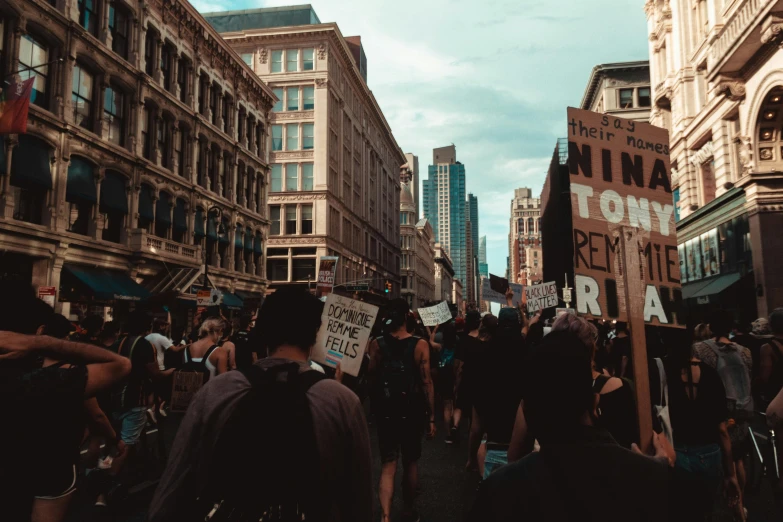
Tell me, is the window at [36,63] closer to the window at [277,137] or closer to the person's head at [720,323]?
the person's head at [720,323]

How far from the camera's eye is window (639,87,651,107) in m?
56.8

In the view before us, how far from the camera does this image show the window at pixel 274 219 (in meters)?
56.4

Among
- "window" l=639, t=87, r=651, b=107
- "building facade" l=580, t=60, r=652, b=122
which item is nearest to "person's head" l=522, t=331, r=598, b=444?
"building facade" l=580, t=60, r=652, b=122

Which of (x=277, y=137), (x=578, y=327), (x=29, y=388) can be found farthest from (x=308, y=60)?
(x=29, y=388)

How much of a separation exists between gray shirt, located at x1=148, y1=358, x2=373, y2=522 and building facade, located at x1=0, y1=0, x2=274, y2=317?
14593mm

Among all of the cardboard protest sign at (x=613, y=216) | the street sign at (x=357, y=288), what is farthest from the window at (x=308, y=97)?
the cardboard protest sign at (x=613, y=216)

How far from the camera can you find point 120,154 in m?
25.6

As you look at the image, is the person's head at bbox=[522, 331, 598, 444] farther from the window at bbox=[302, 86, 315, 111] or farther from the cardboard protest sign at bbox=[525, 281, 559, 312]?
the window at bbox=[302, 86, 315, 111]

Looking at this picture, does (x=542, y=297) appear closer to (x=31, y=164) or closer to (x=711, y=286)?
(x=711, y=286)

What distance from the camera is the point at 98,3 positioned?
81.0 feet

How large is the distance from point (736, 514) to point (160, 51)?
3104 cm

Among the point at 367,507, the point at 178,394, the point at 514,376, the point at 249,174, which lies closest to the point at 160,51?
the point at 249,174

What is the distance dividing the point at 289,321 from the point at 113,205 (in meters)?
25.4

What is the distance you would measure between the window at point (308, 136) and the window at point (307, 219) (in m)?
5.89
